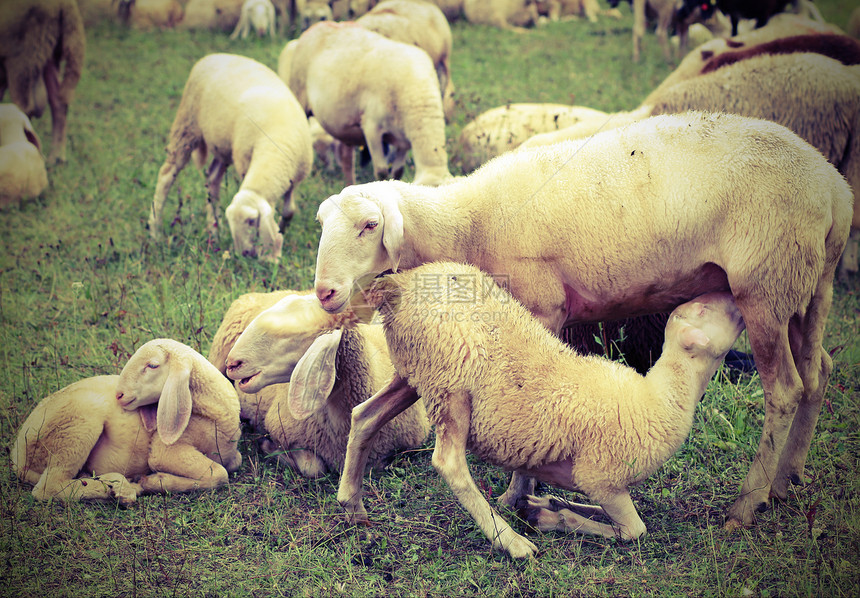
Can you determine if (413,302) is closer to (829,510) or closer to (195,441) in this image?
(195,441)

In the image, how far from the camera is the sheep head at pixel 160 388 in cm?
Answer: 327

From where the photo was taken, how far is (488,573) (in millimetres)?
2842

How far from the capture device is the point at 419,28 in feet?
31.1

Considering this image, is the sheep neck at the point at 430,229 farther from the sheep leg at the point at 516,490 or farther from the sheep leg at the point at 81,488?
the sheep leg at the point at 81,488

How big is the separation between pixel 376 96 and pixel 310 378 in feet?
12.6

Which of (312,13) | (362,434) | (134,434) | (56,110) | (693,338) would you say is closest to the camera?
(693,338)

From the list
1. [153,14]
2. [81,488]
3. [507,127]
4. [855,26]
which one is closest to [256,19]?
[153,14]

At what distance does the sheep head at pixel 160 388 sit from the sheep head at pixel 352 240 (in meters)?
0.88

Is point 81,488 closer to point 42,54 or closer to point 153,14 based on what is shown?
point 42,54

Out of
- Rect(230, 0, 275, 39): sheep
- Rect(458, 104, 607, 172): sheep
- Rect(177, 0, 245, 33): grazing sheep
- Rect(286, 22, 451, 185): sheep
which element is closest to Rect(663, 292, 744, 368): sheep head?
Rect(286, 22, 451, 185): sheep

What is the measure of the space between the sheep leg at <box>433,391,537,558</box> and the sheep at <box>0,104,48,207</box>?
5.75 m

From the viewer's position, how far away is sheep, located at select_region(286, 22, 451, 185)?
19.8 feet

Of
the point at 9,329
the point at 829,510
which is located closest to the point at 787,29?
the point at 829,510

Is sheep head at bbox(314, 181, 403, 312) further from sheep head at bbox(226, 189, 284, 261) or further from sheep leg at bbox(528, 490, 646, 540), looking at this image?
sheep head at bbox(226, 189, 284, 261)
